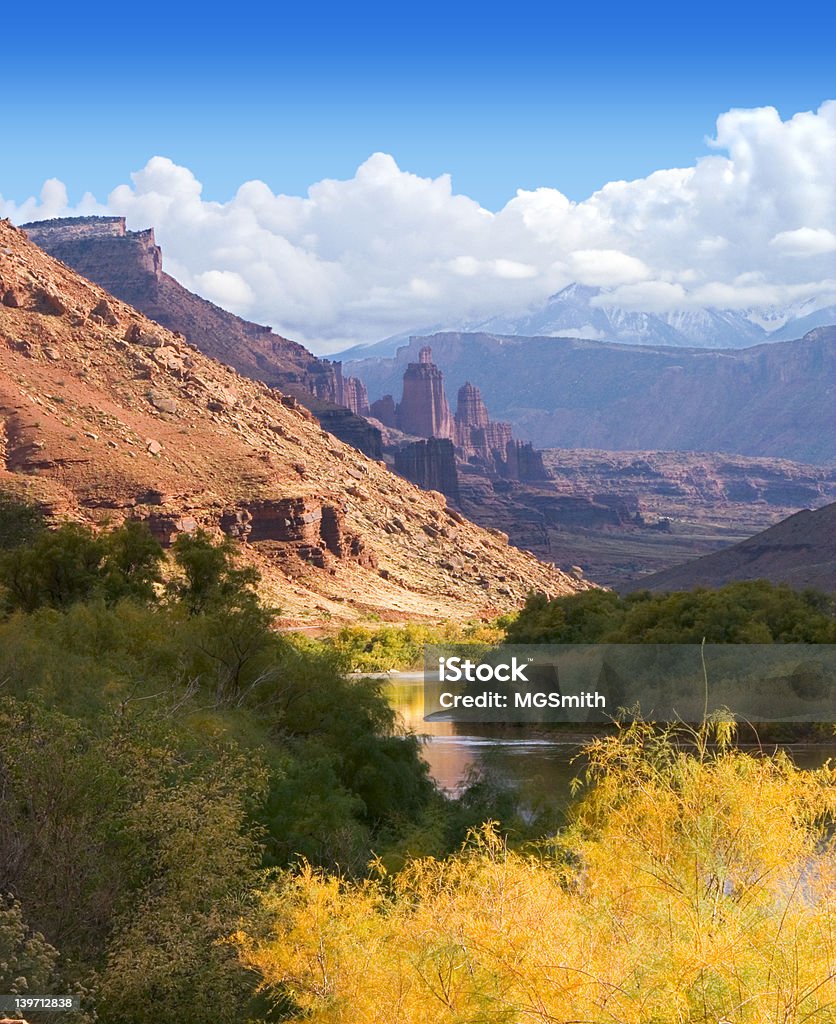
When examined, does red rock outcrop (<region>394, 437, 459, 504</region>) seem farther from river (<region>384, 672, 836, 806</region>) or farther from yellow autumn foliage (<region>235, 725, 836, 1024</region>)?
yellow autumn foliage (<region>235, 725, 836, 1024</region>)

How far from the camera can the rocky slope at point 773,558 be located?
347ft

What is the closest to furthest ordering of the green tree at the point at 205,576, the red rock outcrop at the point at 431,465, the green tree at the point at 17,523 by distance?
1. the green tree at the point at 205,576
2. the green tree at the point at 17,523
3. the red rock outcrop at the point at 431,465

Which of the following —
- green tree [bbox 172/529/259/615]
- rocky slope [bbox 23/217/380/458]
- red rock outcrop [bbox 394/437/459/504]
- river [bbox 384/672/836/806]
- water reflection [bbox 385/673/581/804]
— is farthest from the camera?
red rock outcrop [bbox 394/437/459/504]

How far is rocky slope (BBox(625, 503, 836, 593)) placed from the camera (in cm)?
10589

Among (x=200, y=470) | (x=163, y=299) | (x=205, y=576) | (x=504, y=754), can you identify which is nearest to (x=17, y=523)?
(x=205, y=576)

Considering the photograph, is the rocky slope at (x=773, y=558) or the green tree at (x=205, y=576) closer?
the green tree at (x=205, y=576)

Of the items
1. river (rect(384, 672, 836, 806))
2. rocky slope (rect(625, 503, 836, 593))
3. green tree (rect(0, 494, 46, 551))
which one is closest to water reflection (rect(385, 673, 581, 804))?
river (rect(384, 672, 836, 806))

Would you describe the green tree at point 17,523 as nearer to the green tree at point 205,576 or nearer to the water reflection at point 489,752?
the green tree at point 205,576

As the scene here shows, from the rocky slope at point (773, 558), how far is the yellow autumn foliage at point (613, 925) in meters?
82.2

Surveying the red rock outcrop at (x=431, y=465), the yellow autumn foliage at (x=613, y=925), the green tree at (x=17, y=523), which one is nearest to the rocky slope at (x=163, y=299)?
the red rock outcrop at (x=431, y=465)

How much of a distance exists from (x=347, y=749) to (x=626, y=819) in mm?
12114

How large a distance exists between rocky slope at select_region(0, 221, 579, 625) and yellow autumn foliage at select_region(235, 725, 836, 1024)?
53.2 m

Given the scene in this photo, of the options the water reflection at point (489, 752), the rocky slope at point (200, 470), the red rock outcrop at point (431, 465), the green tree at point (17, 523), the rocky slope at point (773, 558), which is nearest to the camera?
the water reflection at point (489, 752)

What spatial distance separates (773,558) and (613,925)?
3947 inches
